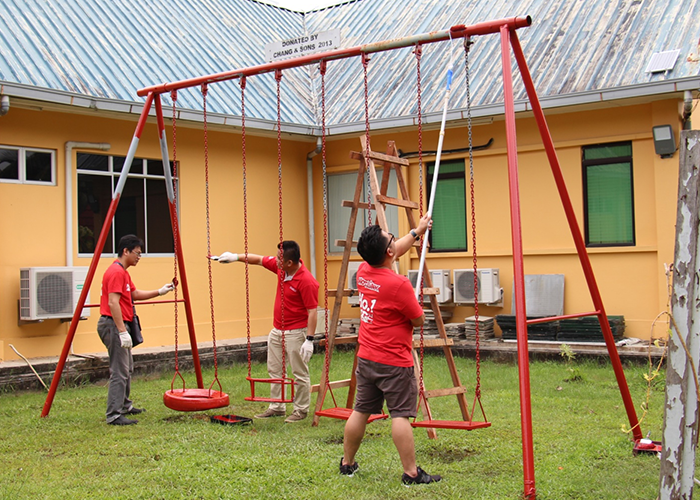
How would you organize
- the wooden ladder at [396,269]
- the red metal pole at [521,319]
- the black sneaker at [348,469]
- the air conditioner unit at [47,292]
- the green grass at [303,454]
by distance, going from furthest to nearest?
the air conditioner unit at [47,292]
the wooden ladder at [396,269]
the black sneaker at [348,469]
the green grass at [303,454]
the red metal pole at [521,319]

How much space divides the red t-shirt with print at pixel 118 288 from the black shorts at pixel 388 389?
3.23 metres

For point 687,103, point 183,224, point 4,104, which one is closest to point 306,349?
point 4,104

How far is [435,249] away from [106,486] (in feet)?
28.2

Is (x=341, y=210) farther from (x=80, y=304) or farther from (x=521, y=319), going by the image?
(x=521, y=319)

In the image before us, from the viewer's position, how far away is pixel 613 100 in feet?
35.2

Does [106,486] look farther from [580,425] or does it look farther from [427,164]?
[427,164]

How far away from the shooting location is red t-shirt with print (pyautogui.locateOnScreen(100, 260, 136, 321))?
24.8ft

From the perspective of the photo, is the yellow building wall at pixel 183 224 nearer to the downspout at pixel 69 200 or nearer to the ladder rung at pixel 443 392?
the downspout at pixel 69 200

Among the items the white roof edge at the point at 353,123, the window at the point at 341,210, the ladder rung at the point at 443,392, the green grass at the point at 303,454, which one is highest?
the white roof edge at the point at 353,123

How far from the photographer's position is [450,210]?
13.0 m

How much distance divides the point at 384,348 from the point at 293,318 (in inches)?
101

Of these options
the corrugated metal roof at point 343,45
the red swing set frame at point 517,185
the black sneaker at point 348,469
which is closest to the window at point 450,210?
the corrugated metal roof at point 343,45

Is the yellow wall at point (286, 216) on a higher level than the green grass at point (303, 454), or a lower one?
higher

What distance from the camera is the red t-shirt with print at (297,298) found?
7652 millimetres
